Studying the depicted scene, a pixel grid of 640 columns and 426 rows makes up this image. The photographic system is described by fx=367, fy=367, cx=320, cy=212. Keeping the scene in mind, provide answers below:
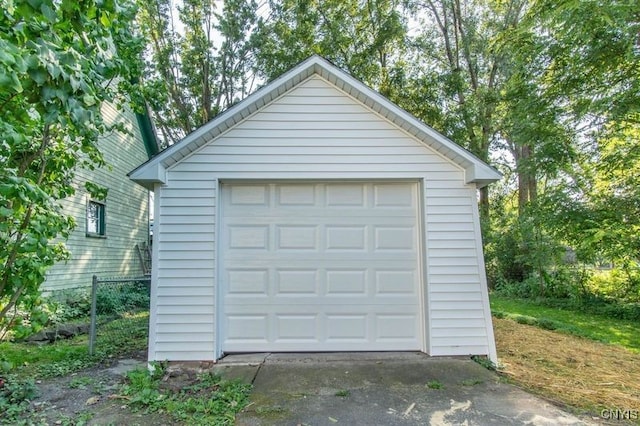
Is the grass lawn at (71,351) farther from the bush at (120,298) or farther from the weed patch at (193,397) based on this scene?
the bush at (120,298)

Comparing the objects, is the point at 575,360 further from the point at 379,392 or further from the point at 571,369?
the point at 379,392

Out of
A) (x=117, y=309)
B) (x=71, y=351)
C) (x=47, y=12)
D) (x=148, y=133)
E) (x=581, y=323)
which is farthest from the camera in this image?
(x=148, y=133)

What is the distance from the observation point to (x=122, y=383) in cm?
431

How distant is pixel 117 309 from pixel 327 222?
6.34 metres

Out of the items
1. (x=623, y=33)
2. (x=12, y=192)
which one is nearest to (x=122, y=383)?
(x=12, y=192)

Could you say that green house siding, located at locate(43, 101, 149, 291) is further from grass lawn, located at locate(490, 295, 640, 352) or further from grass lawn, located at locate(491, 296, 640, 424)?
grass lawn, located at locate(490, 295, 640, 352)

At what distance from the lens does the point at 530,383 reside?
421 centimetres

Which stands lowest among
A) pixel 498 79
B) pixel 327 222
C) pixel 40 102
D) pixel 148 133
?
pixel 327 222

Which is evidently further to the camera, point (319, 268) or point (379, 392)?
point (319, 268)

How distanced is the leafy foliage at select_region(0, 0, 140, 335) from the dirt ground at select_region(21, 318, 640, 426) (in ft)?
3.51

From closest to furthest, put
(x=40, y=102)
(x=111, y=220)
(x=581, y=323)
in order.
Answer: (x=40, y=102) → (x=581, y=323) → (x=111, y=220)

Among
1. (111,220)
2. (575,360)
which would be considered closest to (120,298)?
(111,220)

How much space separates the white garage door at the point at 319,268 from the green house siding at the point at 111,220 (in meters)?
4.99

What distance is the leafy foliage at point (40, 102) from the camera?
1.79 m
